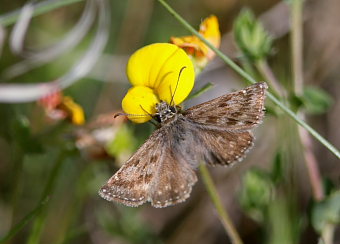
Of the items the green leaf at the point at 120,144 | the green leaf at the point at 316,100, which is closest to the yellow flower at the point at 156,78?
the green leaf at the point at 120,144

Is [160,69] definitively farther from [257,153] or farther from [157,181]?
[257,153]

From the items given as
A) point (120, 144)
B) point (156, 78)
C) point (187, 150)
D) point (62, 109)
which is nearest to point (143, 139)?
point (120, 144)

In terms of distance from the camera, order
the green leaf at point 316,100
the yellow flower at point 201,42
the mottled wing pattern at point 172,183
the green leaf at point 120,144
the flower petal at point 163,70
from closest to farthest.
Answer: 1. the mottled wing pattern at point 172,183
2. the flower petal at point 163,70
3. the yellow flower at point 201,42
4. the green leaf at point 316,100
5. the green leaf at point 120,144

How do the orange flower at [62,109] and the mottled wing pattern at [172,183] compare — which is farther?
the orange flower at [62,109]

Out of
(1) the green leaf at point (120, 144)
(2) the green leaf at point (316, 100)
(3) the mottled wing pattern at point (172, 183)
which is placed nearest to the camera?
(3) the mottled wing pattern at point (172, 183)

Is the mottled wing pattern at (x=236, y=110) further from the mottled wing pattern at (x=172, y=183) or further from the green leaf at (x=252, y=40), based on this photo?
the green leaf at (x=252, y=40)

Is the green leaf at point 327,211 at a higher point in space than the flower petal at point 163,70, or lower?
lower

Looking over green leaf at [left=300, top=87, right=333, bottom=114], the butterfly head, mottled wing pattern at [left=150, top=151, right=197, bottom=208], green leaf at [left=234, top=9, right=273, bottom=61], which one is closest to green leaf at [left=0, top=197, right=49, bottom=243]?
mottled wing pattern at [left=150, top=151, right=197, bottom=208]
